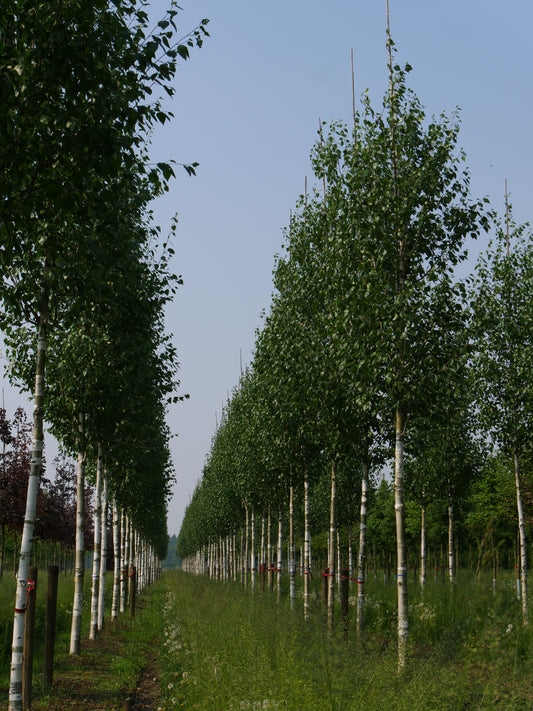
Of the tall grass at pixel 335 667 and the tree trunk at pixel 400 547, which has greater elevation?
the tree trunk at pixel 400 547

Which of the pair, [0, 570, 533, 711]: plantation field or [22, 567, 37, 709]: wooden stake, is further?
Answer: [22, 567, 37, 709]: wooden stake

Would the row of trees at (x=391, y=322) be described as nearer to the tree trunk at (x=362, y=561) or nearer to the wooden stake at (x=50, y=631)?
the tree trunk at (x=362, y=561)

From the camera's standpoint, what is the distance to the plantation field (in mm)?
6887

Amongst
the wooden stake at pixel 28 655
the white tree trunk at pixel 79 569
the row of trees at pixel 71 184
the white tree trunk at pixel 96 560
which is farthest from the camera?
the white tree trunk at pixel 96 560

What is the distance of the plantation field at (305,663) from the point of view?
6.89 m

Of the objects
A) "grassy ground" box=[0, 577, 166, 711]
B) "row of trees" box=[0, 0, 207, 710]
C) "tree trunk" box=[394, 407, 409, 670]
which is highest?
"row of trees" box=[0, 0, 207, 710]

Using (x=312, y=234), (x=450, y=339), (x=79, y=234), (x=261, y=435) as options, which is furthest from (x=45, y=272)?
(x=261, y=435)

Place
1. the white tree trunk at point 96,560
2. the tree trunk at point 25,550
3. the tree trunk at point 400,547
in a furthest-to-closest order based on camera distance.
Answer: the white tree trunk at point 96,560
the tree trunk at point 400,547
the tree trunk at point 25,550

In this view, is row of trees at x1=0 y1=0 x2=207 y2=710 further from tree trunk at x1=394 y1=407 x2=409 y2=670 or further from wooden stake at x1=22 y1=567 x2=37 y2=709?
tree trunk at x1=394 y1=407 x2=409 y2=670

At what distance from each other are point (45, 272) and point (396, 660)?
753 centimetres

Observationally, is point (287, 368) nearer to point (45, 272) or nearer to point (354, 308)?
point (354, 308)

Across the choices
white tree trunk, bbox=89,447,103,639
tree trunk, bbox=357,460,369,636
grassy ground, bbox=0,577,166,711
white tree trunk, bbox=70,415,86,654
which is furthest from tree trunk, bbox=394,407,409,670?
white tree trunk, bbox=89,447,103,639

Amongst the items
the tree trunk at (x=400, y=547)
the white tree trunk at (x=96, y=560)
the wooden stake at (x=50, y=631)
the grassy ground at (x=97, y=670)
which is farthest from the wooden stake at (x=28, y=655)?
the white tree trunk at (x=96, y=560)

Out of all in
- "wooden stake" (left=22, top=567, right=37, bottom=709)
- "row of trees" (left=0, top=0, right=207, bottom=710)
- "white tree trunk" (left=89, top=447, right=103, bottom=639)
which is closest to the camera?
"row of trees" (left=0, top=0, right=207, bottom=710)
